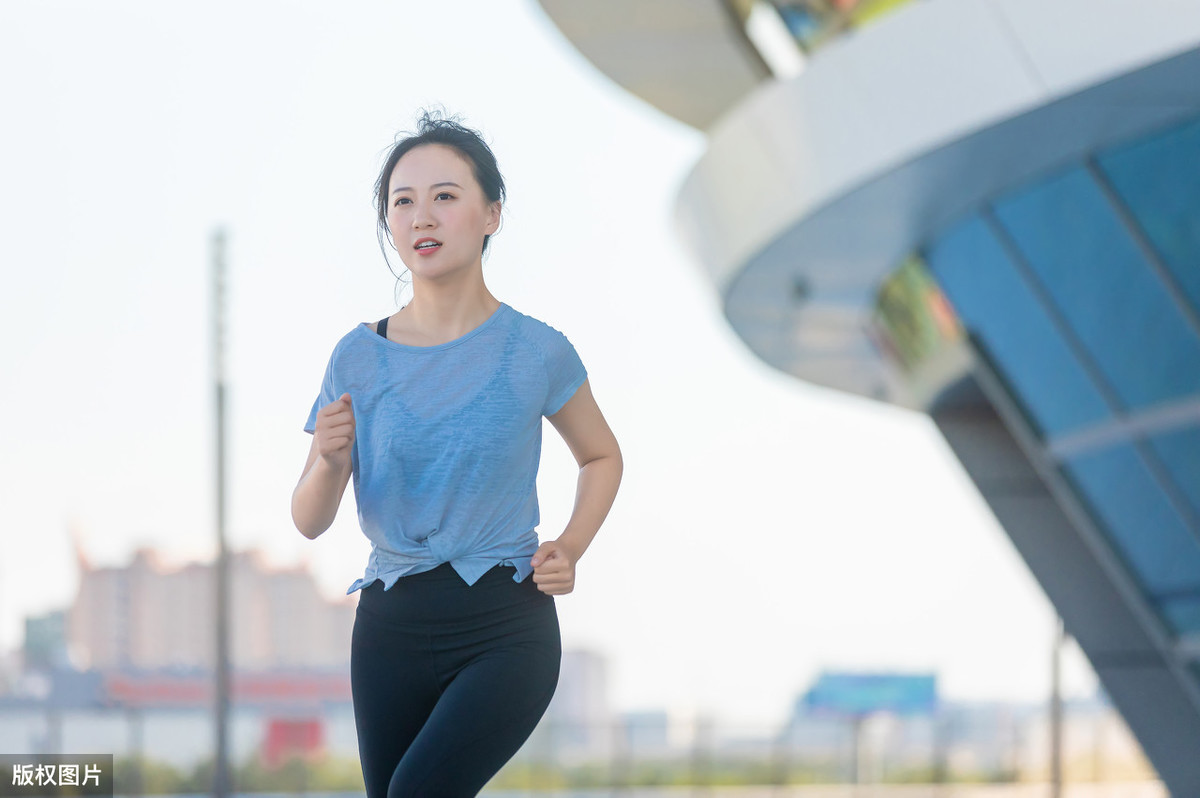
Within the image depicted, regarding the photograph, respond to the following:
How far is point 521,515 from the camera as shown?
2.70 m

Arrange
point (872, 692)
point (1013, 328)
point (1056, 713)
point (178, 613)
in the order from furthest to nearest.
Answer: point (178, 613) → point (872, 692) → point (1056, 713) → point (1013, 328)

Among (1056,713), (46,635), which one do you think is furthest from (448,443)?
(46,635)

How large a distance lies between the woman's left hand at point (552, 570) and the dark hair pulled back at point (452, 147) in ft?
1.97

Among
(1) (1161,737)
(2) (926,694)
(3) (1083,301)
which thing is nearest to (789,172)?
(3) (1083,301)

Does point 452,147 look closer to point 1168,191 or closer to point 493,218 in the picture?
point 493,218

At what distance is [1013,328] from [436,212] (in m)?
8.54

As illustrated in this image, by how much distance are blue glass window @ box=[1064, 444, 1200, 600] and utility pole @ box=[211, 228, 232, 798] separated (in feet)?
33.9

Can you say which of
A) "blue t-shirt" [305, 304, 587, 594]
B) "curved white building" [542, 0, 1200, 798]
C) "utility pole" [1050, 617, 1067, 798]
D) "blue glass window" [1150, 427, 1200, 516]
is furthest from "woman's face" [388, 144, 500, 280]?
"utility pole" [1050, 617, 1067, 798]

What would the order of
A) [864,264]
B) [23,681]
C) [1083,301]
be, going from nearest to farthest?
[1083,301] < [864,264] < [23,681]

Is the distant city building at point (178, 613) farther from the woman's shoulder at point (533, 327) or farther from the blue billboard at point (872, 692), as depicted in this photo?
the woman's shoulder at point (533, 327)

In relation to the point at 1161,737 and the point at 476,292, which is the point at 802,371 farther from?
the point at 476,292

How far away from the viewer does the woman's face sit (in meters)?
2.72

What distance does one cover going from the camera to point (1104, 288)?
936 centimetres

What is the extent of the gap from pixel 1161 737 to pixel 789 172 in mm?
5816
